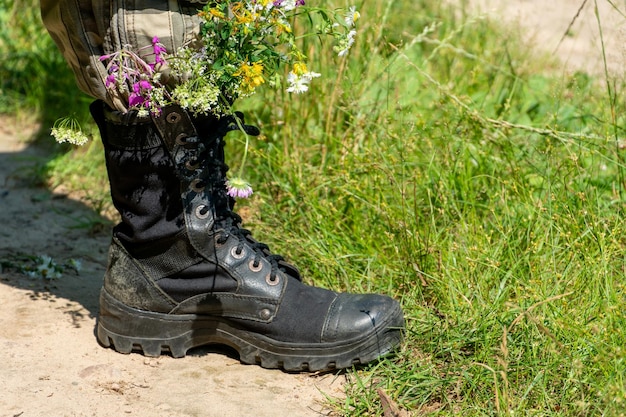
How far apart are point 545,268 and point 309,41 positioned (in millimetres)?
1201

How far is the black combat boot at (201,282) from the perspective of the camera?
1.96 m

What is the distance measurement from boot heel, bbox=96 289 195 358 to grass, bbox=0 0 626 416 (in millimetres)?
431

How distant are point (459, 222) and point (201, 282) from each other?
825 millimetres

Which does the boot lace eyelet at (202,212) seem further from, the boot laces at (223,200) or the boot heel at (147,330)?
the boot heel at (147,330)

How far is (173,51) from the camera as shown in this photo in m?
1.83

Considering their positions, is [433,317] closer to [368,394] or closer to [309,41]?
[368,394]

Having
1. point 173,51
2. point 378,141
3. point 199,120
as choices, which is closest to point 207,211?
point 199,120

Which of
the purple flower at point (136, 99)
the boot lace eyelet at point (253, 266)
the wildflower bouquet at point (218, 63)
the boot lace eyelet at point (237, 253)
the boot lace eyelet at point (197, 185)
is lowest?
the boot lace eyelet at point (253, 266)

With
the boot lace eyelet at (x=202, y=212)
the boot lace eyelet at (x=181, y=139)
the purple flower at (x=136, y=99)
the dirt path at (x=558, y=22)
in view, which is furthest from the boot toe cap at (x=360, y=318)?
the dirt path at (x=558, y=22)

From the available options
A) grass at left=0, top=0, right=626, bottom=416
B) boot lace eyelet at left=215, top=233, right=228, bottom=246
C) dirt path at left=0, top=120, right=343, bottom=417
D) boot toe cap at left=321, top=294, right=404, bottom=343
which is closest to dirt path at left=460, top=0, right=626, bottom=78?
grass at left=0, top=0, right=626, bottom=416

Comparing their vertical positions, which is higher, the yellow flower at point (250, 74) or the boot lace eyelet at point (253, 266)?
the yellow flower at point (250, 74)

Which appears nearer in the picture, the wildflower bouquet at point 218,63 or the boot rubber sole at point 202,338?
the wildflower bouquet at point 218,63

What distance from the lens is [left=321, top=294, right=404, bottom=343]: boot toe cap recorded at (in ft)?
6.57

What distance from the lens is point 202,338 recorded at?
208 cm
